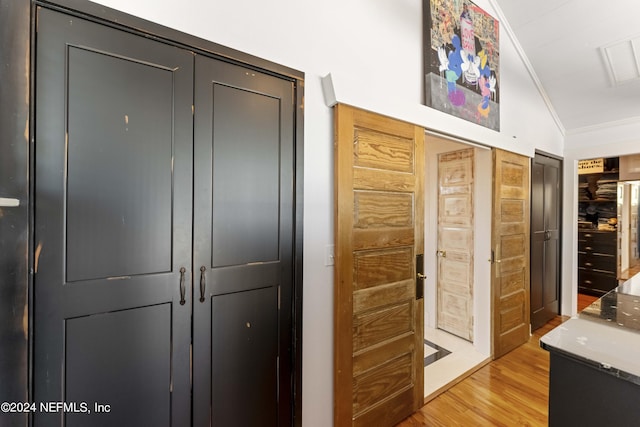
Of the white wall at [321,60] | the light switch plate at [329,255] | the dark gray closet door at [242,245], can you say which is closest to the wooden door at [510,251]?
the white wall at [321,60]

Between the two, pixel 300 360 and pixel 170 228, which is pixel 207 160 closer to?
pixel 170 228

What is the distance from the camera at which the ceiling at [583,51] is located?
101 inches

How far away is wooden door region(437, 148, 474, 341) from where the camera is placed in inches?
120

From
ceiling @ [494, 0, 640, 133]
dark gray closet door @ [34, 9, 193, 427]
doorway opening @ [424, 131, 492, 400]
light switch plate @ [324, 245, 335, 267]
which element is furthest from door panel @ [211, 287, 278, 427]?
ceiling @ [494, 0, 640, 133]

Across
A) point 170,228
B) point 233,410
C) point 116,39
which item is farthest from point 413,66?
point 233,410

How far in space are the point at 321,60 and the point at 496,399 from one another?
2.82 meters

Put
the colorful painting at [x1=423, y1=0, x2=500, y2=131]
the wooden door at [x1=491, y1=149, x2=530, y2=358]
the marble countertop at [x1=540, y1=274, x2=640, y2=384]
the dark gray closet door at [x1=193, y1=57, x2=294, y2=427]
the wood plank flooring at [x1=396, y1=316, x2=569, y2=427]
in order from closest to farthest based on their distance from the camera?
the marble countertop at [x1=540, y1=274, x2=640, y2=384] < the dark gray closet door at [x1=193, y1=57, x2=294, y2=427] < the wood plank flooring at [x1=396, y1=316, x2=569, y2=427] < the colorful painting at [x1=423, y1=0, x2=500, y2=131] < the wooden door at [x1=491, y1=149, x2=530, y2=358]

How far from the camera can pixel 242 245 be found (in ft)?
4.71

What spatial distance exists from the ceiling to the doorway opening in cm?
133

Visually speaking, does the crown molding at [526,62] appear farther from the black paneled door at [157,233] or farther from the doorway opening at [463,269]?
the black paneled door at [157,233]

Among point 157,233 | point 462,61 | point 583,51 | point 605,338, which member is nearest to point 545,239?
point 583,51

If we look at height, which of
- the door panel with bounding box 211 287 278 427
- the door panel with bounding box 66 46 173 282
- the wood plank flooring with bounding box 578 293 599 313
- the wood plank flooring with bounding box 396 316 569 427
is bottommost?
the wood plank flooring with bounding box 396 316 569 427

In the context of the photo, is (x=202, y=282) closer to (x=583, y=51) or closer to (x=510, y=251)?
(x=510, y=251)

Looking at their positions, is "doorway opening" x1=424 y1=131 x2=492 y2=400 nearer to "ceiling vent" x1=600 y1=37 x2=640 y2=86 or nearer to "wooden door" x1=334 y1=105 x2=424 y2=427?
"wooden door" x1=334 y1=105 x2=424 y2=427
